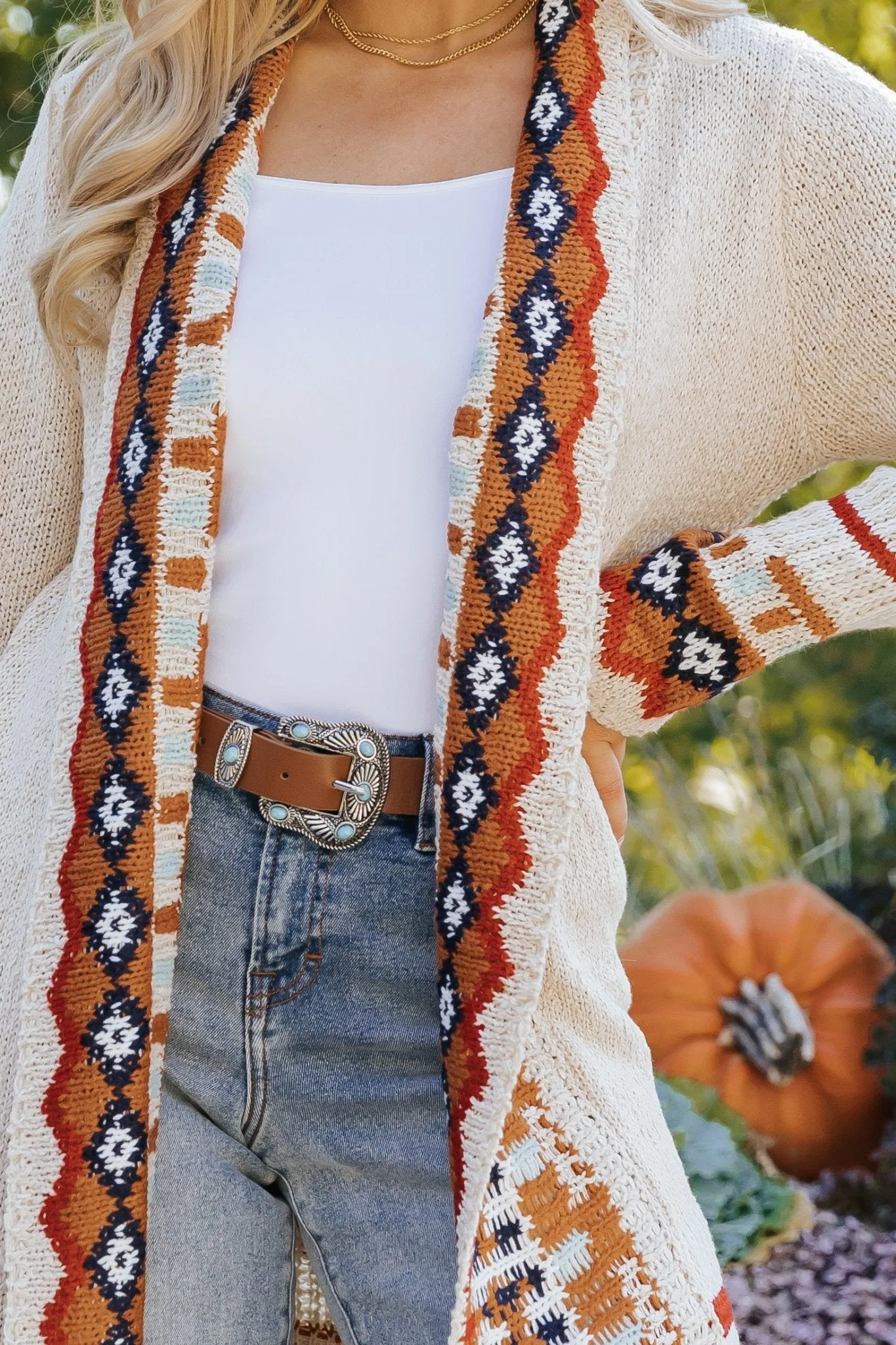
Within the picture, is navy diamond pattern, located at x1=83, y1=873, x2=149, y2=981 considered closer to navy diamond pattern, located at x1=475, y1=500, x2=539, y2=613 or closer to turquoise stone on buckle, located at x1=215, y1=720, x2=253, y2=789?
turquoise stone on buckle, located at x1=215, y1=720, x2=253, y2=789

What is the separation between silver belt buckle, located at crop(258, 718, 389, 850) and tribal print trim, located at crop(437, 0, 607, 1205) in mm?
87

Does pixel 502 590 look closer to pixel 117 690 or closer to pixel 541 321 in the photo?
pixel 541 321

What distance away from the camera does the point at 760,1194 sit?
2.39m

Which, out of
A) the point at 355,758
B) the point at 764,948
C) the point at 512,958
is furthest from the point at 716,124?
the point at 764,948

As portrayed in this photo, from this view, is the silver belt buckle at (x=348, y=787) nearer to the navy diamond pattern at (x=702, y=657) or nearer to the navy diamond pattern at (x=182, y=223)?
the navy diamond pattern at (x=702, y=657)

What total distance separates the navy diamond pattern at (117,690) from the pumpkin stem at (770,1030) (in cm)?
161

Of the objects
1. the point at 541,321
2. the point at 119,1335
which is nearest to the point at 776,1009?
the point at 119,1335

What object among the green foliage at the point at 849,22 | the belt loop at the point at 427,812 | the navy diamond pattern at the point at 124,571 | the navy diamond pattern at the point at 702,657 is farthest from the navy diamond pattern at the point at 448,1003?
the green foliage at the point at 849,22

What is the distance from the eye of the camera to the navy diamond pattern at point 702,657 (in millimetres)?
1272

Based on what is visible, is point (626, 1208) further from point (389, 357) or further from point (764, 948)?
point (764, 948)

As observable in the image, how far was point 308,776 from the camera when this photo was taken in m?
1.29

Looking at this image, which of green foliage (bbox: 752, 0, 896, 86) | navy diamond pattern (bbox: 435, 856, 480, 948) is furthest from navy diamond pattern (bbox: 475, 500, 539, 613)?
green foliage (bbox: 752, 0, 896, 86)

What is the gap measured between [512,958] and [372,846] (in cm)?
18

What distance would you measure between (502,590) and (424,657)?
0.14m
